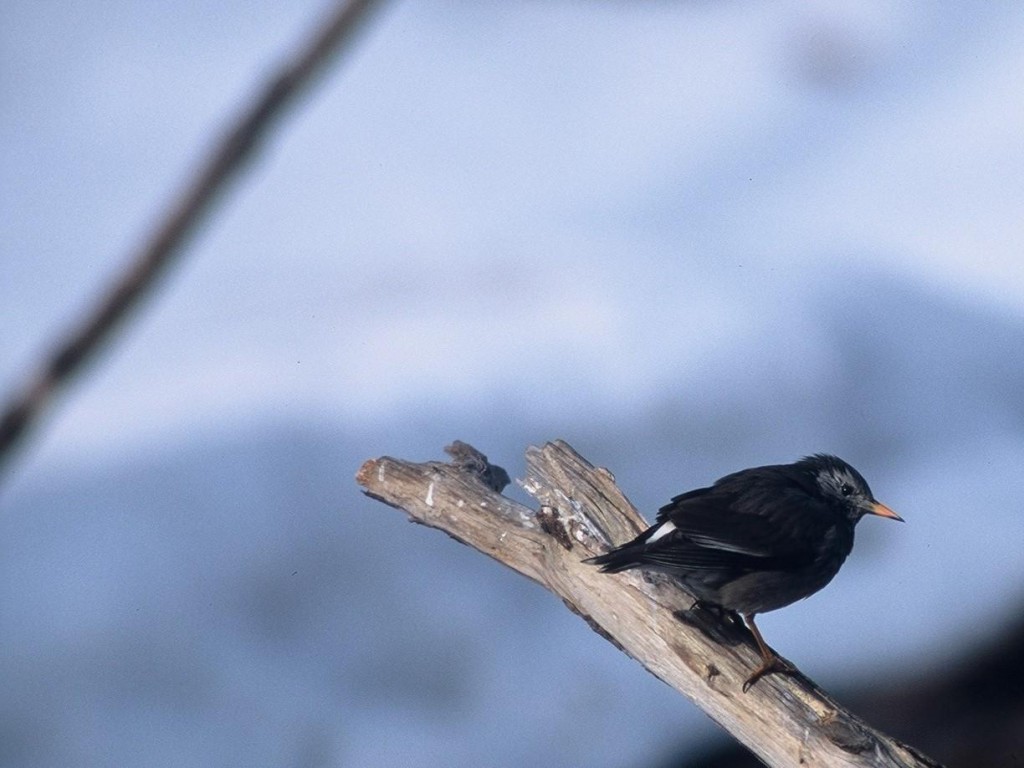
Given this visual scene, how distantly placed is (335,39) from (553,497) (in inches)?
105

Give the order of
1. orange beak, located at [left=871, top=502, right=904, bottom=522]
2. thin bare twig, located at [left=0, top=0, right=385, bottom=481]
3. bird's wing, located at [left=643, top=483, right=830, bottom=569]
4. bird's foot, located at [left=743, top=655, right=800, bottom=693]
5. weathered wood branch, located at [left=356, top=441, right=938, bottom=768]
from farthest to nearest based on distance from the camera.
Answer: orange beak, located at [left=871, top=502, right=904, bottom=522] → bird's wing, located at [left=643, top=483, right=830, bottom=569] → bird's foot, located at [left=743, top=655, right=800, bottom=693] → weathered wood branch, located at [left=356, top=441, right=938, bottom=768] → thin bare twig, located at [left=0, top=0, right=385, bottom=481]

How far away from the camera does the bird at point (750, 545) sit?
2.93m

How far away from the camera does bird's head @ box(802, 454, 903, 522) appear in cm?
370

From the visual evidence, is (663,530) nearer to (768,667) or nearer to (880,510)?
(768,667)

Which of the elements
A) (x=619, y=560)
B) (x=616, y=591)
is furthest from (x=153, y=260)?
(x=616, y=591)

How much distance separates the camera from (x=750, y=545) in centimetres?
313

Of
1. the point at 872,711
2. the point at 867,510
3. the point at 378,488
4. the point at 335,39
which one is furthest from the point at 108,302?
the point at 872,711

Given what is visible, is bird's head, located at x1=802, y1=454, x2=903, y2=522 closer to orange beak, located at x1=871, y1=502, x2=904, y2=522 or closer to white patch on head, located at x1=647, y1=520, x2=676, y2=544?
orange beak, located at x1=871, y1=502, x2=904, y2=522

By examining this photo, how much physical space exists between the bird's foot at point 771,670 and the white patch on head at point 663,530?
0.42m

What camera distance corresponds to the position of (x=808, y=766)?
8.73 feet

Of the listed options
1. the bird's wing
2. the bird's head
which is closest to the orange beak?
the bird's head

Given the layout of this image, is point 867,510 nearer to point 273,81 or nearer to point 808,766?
point 808,766

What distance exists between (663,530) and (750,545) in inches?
10.0

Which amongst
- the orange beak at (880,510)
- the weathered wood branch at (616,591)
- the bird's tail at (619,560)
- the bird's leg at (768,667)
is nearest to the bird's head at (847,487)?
the orange beak at (880,510)
